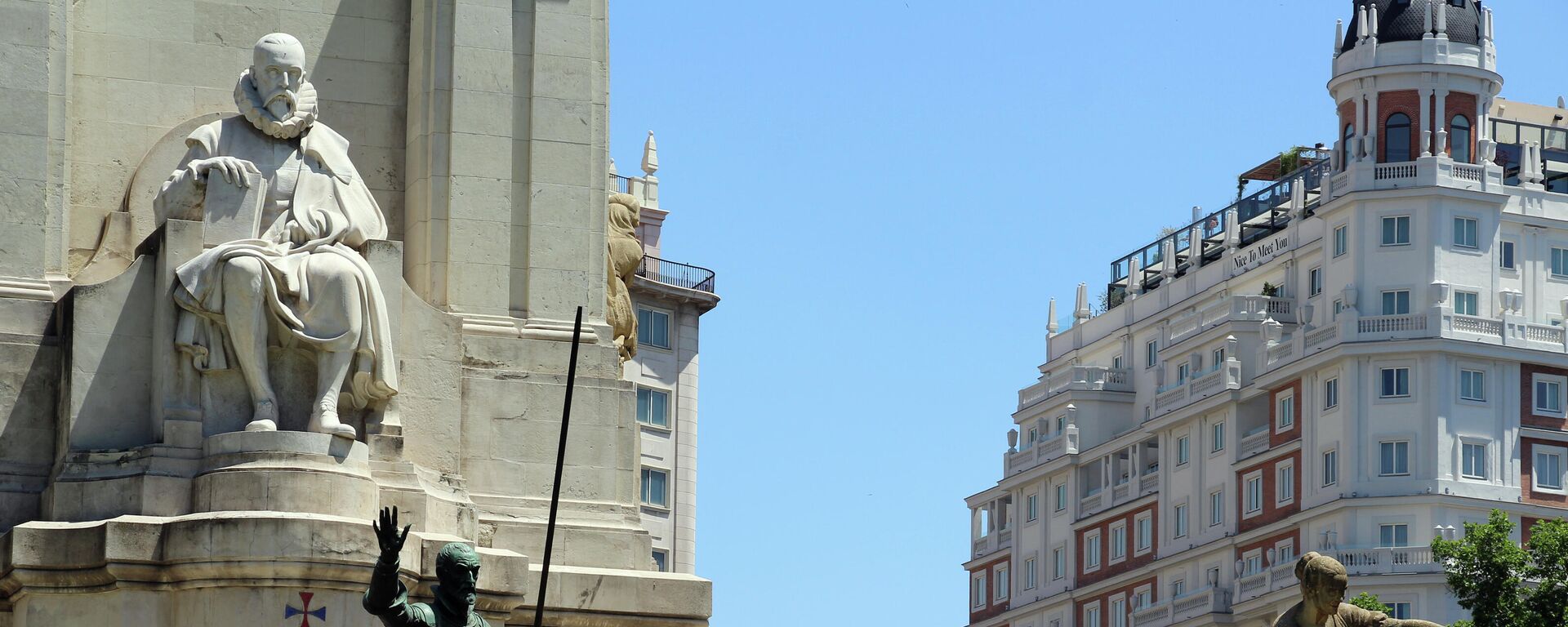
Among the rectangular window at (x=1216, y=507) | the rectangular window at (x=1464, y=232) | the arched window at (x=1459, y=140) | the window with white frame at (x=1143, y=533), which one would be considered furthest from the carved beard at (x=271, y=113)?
the window with white frame at (x=1143, y=533)

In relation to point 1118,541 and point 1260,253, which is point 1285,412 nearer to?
point 1260,253

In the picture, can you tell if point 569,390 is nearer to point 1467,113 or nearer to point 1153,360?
point 1467,113

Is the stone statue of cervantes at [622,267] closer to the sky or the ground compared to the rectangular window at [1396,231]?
closer to the ground

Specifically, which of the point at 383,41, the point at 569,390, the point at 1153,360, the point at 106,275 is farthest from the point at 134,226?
the point at 1153,360

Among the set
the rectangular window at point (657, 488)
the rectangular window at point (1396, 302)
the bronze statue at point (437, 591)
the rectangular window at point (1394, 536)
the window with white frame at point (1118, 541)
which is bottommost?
the bronze statue at point (437, 591)

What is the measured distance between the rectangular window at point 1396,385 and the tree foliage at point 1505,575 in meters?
38.5

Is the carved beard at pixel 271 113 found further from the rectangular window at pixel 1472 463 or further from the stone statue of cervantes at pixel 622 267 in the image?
the rectangular window at pixel 1472 463

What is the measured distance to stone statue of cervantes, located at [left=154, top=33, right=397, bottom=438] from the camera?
3112 cm

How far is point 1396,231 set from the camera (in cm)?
11275

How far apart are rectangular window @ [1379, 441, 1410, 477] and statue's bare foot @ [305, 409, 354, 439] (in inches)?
3237

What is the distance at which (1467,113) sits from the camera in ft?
376

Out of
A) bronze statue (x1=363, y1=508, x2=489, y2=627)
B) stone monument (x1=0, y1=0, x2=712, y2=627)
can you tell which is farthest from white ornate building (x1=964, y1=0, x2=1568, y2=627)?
bronze statue (x1=363, y1=508, x2=489, y2=627)

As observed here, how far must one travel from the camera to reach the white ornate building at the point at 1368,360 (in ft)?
361

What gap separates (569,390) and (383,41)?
10.7 meters
